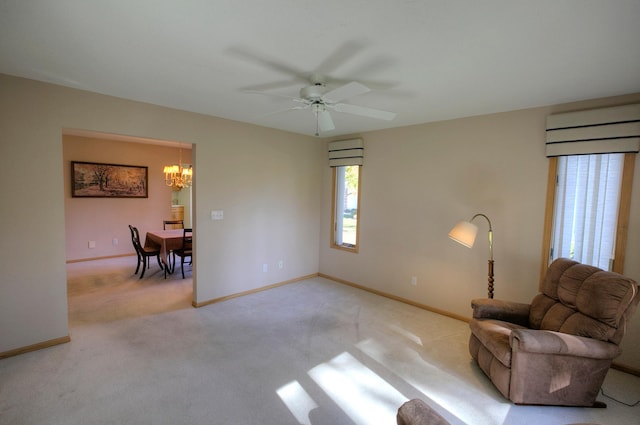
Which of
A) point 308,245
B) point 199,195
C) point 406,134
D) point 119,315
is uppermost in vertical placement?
point 406,134

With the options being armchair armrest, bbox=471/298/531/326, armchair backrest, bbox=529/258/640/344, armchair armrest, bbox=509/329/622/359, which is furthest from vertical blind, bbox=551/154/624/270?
armchair armrest, bbox=509/329/622/359

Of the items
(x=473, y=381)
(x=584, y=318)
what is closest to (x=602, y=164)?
(x=584, y=318)

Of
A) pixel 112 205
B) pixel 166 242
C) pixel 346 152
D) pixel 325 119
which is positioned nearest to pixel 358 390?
pixel 325 119

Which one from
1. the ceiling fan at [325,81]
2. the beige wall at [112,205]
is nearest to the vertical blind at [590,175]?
the ceiling fan at [325,81]

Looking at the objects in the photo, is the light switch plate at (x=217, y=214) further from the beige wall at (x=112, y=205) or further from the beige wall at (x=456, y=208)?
the beige wall at (x=112, y=205)

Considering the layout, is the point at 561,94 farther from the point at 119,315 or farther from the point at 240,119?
the point at 119,315

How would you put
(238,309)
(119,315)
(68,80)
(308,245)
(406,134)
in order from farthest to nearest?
(308,245), (406,134), (238,309), (119,315), (68,80)

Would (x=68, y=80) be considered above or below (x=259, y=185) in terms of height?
above

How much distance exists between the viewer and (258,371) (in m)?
2.49

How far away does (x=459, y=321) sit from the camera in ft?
11.7

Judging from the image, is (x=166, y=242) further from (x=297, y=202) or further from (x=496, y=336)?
(x=496, y=336)

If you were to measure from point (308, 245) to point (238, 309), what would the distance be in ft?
5.76

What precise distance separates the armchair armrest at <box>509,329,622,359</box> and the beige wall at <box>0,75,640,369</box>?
3.10ft

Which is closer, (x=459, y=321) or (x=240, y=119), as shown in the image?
(x=459, y=321)
